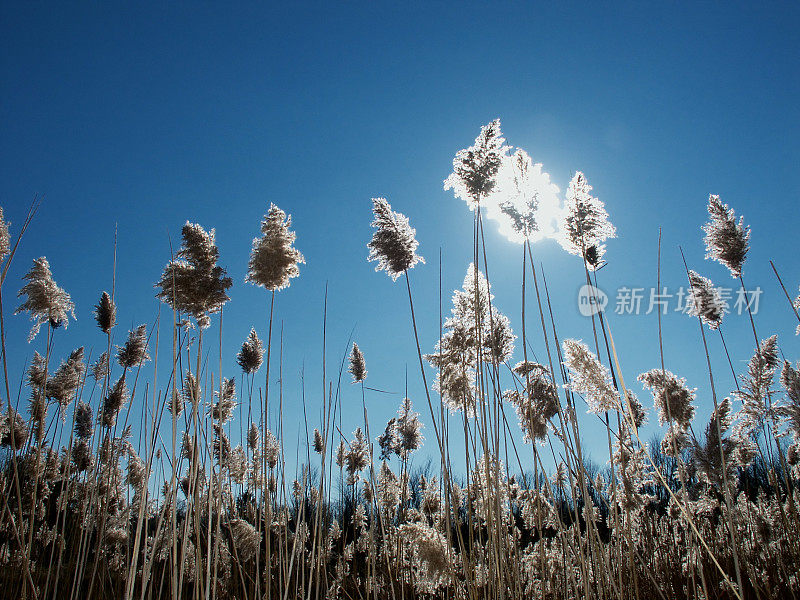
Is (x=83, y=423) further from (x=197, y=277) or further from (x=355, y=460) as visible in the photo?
(x=197, y=277)

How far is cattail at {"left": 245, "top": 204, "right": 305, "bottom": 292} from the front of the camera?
115 inches

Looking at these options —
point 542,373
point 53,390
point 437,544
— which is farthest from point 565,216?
point 53,390

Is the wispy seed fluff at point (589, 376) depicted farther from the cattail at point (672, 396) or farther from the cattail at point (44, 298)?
the cattail at point (44, 298)

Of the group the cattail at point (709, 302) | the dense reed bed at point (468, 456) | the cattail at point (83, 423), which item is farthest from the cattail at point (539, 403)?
the cattail at point (83, 423)

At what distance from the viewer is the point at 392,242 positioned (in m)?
3.13

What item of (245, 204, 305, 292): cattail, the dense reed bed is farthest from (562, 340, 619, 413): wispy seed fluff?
(245, 204, 305, 292): cattail

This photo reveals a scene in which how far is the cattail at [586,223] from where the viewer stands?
9.05 feet

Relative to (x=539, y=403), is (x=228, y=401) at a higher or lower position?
higher

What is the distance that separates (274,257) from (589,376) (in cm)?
206

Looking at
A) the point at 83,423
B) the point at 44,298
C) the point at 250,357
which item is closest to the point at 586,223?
the point at 250,357

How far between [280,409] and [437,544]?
3.90ft

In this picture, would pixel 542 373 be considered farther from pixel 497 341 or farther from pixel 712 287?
pixel 712 287

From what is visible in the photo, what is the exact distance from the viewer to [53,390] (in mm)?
4457

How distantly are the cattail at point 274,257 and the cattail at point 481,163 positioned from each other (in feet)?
3.89
